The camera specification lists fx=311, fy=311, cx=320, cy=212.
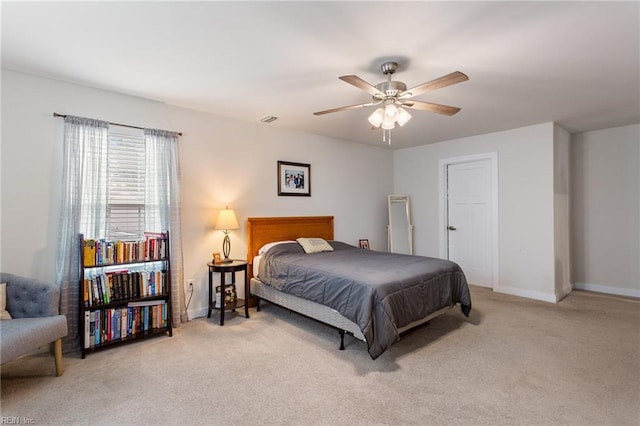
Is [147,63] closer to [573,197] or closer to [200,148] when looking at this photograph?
[200,148]

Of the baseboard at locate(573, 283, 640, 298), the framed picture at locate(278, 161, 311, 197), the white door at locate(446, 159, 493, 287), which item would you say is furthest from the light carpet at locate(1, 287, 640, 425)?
the framed picture at locate(278, 161, 311, 197)

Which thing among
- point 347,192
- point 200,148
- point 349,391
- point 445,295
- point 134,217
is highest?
point 200,148

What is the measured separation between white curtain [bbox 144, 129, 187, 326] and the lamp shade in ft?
1.44

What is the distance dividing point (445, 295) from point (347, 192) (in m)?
2.63

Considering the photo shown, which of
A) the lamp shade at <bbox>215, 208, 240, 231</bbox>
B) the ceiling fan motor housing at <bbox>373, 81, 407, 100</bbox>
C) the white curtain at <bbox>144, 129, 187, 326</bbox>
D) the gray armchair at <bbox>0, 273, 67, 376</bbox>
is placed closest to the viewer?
the gray armchair at <bbox>0, 273, 67, 376</bbox>

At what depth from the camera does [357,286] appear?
2.63m

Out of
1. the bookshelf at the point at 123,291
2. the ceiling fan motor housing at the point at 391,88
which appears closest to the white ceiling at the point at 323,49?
the ceiling fan motor housing at the point at 391,88

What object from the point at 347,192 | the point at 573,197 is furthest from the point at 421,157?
the point at 573,197

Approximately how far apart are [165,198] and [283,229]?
5.34 ft

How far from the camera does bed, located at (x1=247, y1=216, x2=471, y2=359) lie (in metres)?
2.50

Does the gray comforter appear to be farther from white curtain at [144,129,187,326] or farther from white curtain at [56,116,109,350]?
white curtain at [56,116,109,350]

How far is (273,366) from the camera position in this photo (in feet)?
8.24

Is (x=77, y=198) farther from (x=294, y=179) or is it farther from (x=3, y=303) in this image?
(x=294, y=179)

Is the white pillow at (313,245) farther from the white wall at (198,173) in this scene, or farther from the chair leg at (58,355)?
the chair leg at (58,355)
